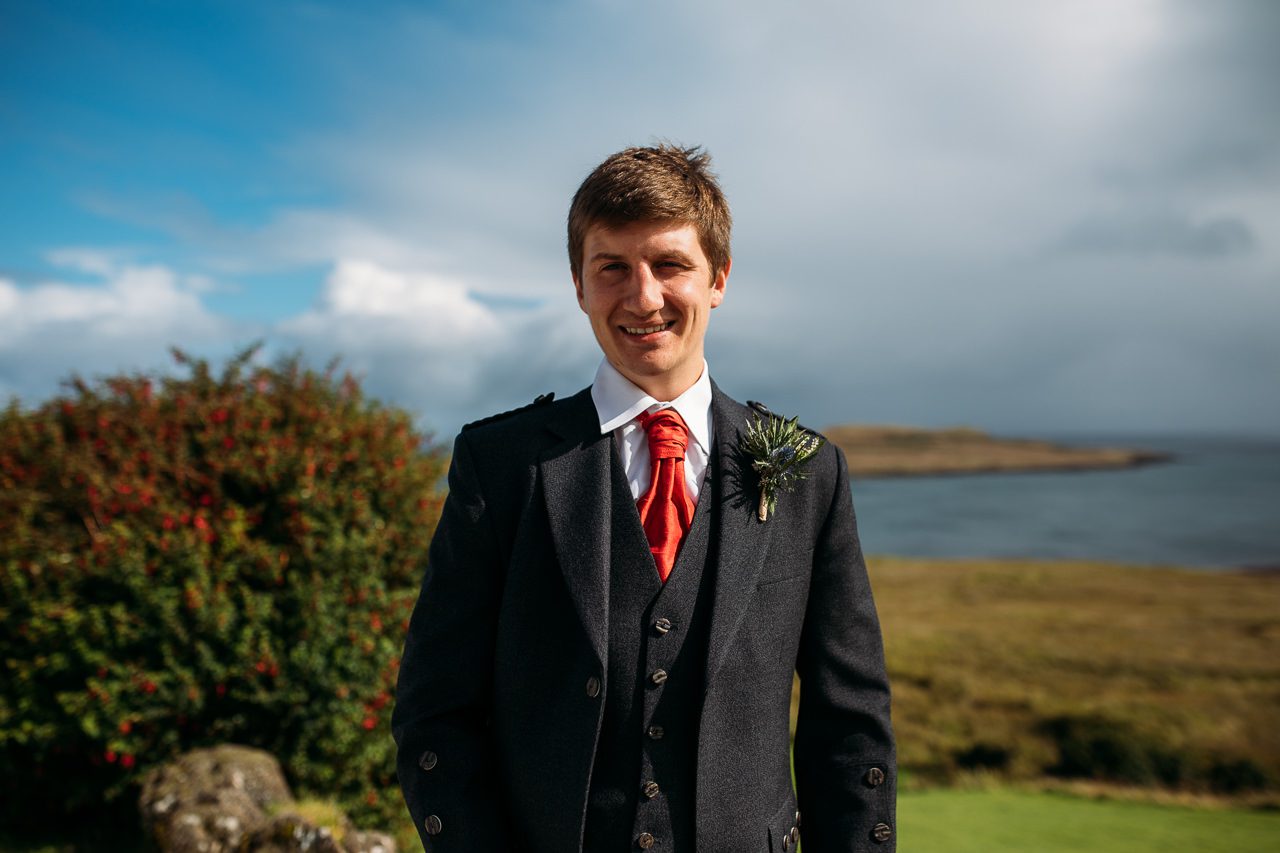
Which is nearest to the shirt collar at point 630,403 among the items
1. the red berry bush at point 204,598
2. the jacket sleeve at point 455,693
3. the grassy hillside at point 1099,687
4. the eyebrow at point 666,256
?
the eyebrow at point 666,256

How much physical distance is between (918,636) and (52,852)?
311 inches

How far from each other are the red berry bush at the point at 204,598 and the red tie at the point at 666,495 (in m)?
3.74

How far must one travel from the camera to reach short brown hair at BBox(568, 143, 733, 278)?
2.07m

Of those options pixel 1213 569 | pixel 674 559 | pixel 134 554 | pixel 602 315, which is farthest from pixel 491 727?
pixel 1213 569

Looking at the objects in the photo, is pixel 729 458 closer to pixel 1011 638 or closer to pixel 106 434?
pixel 106 434

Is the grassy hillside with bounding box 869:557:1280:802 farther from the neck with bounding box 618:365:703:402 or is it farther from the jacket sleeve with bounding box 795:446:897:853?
the neck with bounding box 618:365:703:402

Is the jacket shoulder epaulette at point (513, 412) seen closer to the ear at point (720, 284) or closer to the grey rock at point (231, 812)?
the ear at point (720, 284)

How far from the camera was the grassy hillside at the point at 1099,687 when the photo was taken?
22.2ft

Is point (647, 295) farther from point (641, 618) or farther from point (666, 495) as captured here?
point (641, 618)

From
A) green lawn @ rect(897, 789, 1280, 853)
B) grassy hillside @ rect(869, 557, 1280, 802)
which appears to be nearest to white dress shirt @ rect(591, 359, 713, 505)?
green lawn @ rect(897, 789, 1280, 853)

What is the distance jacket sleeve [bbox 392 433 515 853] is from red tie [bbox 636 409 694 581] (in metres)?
0.39

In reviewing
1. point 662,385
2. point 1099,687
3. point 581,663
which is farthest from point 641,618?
point 1099,687

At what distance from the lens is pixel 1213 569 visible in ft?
45.3

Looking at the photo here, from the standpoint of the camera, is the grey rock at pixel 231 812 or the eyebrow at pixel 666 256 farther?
the grey rock at pixel 231 812
